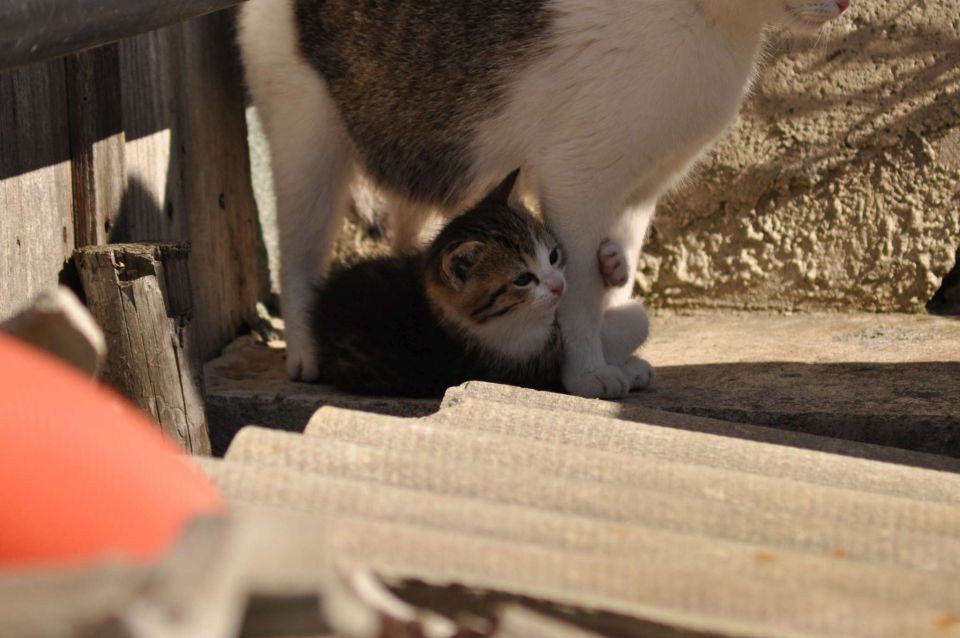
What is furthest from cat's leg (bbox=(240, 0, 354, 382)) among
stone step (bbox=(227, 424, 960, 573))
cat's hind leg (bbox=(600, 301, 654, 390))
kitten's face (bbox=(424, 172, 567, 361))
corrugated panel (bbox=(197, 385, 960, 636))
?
stone step (bbox=(227, 424, 960, 573))

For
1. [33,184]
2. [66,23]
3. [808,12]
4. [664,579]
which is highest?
[66,23]

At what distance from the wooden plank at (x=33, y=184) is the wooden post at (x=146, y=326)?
16 centimetres

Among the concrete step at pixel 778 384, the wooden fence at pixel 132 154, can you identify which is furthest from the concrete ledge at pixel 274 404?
the wooden fence at pixel 132 154

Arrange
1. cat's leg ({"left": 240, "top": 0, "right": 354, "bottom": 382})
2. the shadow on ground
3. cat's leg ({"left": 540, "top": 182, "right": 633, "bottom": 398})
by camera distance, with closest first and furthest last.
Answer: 1. the shadow on ground
2. cat's leg ({"left": 540, "top": 182, "right": 633, "bottom": 398})
3. cat's leg ({"left": 240, "top": 0, "right": 354, "bottom": 382})

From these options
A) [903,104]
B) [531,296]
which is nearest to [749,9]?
[531,296]

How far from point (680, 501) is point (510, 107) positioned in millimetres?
2424

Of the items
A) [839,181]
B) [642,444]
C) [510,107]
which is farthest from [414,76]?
[642,444]

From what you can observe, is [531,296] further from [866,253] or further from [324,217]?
[866,253]

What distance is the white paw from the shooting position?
14.1ft

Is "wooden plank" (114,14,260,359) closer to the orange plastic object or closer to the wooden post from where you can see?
the wooden post

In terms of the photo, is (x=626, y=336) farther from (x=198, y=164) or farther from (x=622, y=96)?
(x=198, y=164)

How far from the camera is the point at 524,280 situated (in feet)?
12.8

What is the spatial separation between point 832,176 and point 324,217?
236 centimetres

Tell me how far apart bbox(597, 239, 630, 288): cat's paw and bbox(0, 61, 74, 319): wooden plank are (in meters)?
1.81
